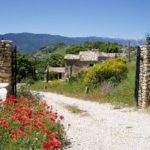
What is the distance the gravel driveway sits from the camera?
416 inches

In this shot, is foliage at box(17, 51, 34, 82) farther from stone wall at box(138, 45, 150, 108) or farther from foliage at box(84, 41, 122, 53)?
stone wall at box(138, 45, 150, 108)

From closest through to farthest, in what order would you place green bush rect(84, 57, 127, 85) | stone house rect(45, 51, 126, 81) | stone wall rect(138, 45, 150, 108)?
stone wall rect(138, 45, 150, 108), green bush rect(84, 57, 127, 85), stone house rect(45, 51, 126, 81)

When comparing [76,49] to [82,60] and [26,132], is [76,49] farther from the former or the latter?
[26,132]

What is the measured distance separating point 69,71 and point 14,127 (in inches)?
2381

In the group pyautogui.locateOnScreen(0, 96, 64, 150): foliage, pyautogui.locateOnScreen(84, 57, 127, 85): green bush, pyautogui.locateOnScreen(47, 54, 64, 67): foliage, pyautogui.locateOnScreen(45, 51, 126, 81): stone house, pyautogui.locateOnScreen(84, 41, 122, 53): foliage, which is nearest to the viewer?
pyautogui.locateOnScreen(0, 96, 64, 150): foliage

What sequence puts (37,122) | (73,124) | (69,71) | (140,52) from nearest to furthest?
(37,122)
(73,124)
(140,52)
(69,71)

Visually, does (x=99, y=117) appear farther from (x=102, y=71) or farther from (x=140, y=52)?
(x=102, y=71)

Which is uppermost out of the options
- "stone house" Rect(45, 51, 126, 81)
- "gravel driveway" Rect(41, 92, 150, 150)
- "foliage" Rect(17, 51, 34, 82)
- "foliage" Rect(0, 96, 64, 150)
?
"foliage" Rect(0, 96, 64, 150)

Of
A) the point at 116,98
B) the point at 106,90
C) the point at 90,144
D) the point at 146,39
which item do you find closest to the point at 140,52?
the point at 116,98

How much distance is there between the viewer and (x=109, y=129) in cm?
1307

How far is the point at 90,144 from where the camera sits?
10.6 metres

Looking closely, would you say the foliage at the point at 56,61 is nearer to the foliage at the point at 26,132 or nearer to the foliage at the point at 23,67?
the foliage at the point at 23,67

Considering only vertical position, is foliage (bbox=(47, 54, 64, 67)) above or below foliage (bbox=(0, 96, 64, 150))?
below

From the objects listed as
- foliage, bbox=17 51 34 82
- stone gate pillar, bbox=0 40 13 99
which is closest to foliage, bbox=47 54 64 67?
foliage, bbox=17 51 34 82
